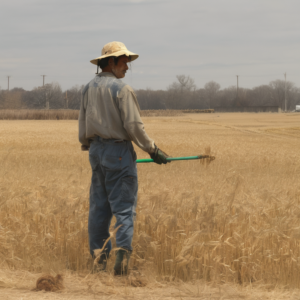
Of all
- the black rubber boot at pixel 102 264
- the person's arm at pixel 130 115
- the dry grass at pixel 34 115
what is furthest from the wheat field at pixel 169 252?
the dry grass at pixel 34 115

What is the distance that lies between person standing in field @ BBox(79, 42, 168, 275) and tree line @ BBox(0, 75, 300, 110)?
108146mm

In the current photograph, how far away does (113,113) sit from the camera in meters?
3.99

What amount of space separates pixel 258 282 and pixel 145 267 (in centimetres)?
105

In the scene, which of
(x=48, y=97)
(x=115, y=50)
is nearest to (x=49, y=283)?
(x=115, y=50)

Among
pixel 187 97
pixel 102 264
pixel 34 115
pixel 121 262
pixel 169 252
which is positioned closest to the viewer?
pixel 121 262

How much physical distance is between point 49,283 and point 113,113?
1.54 meters

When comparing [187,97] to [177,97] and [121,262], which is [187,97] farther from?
[121,262]

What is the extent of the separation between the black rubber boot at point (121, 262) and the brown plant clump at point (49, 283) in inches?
19.6

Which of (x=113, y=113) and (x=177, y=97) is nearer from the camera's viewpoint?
(x=113, y=113)

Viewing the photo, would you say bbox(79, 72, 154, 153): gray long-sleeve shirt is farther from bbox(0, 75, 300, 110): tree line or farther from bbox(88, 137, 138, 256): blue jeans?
bbox(0, 75, 300, 110): tree line

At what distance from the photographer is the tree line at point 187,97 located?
4478 inches

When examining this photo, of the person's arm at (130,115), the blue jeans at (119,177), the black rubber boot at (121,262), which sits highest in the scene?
the person's arm at (130,115)

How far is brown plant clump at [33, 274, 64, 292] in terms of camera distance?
3.74 m

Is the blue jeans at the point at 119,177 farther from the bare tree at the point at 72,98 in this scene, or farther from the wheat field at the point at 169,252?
the bare tree at the point at 72,98
